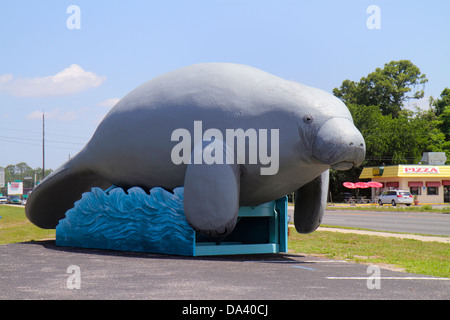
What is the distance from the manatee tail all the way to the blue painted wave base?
1303 millimetres

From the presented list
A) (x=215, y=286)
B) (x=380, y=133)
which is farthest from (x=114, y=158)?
(x=380, y=133)

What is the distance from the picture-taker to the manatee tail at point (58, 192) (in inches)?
562

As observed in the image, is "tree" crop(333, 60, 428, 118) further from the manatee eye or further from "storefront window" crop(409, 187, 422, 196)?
the manatee eye

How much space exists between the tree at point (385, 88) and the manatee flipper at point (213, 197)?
6037 centimetres

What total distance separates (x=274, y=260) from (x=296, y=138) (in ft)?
7.99

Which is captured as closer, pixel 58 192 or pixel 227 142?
pixel 227 142

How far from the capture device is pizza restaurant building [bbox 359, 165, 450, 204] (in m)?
50.5

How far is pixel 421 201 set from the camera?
5131 cm

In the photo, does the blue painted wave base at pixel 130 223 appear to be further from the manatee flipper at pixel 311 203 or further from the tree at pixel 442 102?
the tree at pixel 442 102

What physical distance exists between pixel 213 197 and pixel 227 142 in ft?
3.85

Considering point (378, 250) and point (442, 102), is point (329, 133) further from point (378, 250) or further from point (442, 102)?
point (442, 102)

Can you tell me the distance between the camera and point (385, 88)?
6994cm

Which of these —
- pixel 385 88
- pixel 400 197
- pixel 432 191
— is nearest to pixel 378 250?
pixel 400 197

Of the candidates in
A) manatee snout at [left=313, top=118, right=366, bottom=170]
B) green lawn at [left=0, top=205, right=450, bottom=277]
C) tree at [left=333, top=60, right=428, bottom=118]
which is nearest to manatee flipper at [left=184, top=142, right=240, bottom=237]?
manatee snout at [left=313, top=118, right=366, bottom=170]
